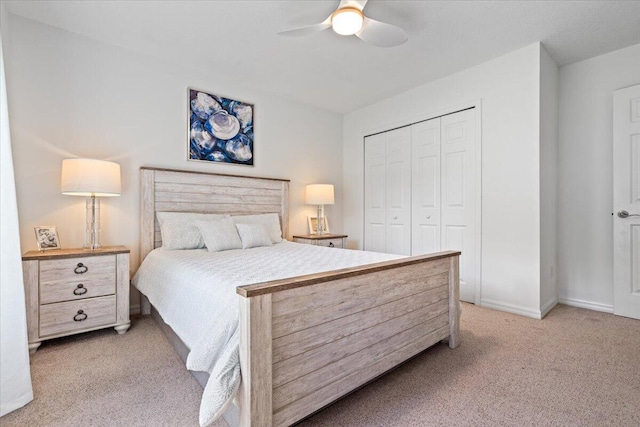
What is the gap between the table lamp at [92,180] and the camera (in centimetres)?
239

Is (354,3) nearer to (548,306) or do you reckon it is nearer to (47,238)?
(47,238)

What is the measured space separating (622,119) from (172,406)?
4.27m

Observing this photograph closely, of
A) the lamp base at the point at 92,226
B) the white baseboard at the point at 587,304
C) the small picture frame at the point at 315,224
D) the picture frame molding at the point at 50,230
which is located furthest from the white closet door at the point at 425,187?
the picture frame molding at the point at 50,230

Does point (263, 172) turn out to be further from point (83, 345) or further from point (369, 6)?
point (83, 345)

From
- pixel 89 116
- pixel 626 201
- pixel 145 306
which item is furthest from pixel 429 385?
pixel 89 116

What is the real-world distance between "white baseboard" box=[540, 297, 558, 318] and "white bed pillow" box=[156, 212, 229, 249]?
3322 millimetres

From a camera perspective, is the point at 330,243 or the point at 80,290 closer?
the point at 80,290

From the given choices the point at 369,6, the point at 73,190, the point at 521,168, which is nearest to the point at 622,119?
the point at 521,168

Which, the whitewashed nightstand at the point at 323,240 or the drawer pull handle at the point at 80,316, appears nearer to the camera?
the drawer pull handle at the point at 80,316

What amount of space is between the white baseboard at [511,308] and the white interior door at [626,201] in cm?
81

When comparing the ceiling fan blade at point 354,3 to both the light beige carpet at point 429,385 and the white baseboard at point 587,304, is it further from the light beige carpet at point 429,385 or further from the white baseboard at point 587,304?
the white baseboard at point 587,304

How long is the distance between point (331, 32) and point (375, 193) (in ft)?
7.53

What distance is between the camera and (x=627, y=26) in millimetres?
2588

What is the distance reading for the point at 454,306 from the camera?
2219mm
